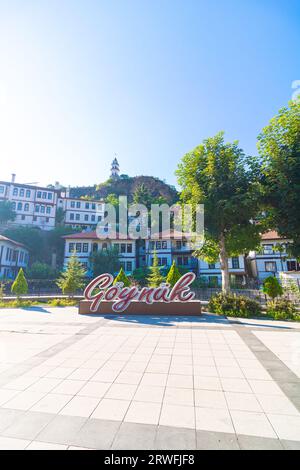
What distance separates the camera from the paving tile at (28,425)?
353 cm

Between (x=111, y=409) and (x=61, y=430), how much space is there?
941 mm

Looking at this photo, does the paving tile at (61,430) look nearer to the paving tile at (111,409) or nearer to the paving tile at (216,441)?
the paving tile at (111,409)

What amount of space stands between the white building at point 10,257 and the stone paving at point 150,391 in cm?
3084

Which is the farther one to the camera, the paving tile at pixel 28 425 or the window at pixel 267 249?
the window at pixel 267 249

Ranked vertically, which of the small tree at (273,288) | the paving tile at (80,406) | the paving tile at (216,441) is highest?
the small tree at (273,288)

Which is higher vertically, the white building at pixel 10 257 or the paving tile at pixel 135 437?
the white building at pixel 10 257

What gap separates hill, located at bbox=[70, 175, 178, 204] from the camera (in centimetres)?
7725

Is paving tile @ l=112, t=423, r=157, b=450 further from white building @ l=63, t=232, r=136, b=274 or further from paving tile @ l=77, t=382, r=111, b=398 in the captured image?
white building @ l=63, t=232, r=136, b=274

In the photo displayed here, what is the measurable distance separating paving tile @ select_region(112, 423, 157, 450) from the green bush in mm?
11768

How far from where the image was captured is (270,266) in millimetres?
33781

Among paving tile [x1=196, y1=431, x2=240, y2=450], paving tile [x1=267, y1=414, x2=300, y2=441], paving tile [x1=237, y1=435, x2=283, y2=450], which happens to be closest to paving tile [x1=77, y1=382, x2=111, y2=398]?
paving tile [x1=196, y1=431, x2=240, y2=450]

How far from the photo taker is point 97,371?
6.01m

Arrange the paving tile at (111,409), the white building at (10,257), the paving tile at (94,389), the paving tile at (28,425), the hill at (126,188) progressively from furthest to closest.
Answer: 1. the hill at (126,188)
2. the white building at (10,257)
3. the paving tile at (94,389)
4. the paving tile at (111,409)
5. the paving tile at (28,425)

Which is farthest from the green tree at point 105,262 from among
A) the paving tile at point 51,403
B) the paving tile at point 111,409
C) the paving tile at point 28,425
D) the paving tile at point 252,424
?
the paving tile at point 252,424
